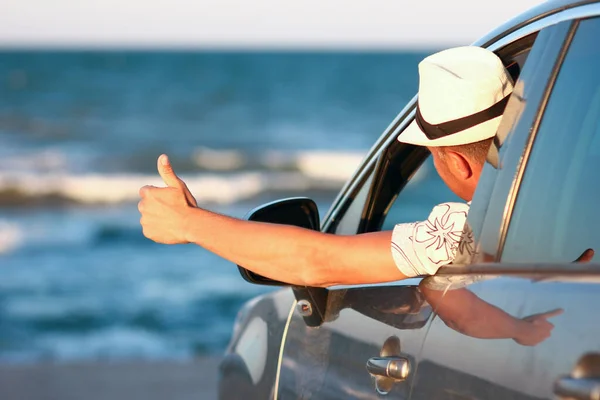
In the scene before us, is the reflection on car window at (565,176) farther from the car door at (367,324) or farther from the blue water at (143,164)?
the blue water at (143,164)

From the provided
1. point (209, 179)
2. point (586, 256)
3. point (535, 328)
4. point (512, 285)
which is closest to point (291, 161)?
point (209, 179)

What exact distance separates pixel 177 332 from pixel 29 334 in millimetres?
1504

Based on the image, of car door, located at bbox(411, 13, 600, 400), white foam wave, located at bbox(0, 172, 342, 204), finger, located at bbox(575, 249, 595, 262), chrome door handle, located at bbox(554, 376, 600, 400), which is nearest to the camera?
chrome door handle, located at bbox(554, 376, 600, 400)

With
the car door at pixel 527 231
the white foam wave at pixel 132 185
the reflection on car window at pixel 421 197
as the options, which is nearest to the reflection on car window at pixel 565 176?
the car door at pixel 527 231

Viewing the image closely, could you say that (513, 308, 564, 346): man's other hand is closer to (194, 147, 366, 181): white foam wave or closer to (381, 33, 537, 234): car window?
(381, 33, 537, 234): car window

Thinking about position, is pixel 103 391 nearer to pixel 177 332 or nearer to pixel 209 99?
pixel 177 332

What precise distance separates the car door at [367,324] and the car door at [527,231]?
84 mm

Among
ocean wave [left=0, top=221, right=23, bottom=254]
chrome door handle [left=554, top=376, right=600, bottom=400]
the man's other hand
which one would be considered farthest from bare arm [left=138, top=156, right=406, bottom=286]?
ocean wave [left=0, top=221, right=23, bottom=254]

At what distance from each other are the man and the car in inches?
3.5

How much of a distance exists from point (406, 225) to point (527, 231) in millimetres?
299

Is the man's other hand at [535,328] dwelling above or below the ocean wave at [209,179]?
above

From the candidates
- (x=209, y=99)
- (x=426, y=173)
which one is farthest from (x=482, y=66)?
(x=209, y=99)

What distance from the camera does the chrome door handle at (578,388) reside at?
162 cm

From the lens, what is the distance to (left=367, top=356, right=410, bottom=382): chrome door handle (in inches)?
88.0
